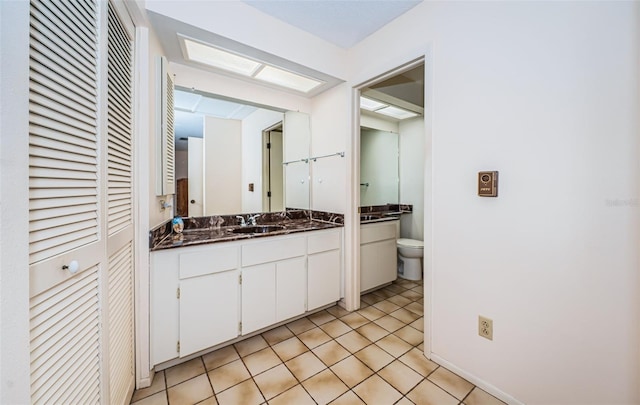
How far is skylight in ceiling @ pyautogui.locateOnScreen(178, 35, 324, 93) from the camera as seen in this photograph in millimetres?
1868

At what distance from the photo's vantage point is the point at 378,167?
3793 mm

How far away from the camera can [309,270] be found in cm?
226

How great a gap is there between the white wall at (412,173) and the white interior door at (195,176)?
282 cm

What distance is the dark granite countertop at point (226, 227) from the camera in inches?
65.2

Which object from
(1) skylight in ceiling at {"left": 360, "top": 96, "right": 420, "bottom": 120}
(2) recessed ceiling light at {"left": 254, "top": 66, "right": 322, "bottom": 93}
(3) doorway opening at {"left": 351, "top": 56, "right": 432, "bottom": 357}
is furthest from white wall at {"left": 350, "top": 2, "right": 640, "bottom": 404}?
(1) skylight in ceiling at {"left": 360, "top": 96, "right": 420, "bottom": 120}

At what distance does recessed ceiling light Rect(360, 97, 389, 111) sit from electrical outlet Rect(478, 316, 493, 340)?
242 cm

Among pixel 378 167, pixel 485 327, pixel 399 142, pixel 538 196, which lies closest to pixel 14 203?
pixel 538 196

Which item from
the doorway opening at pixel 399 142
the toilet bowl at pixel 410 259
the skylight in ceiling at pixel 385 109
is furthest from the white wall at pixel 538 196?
the toilet bowl at pixel 410 259

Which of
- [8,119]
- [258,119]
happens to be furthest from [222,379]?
[258,119]

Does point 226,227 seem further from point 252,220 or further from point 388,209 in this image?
point 388,209

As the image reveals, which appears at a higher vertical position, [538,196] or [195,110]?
[195,110]

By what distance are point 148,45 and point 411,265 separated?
3.33 metres

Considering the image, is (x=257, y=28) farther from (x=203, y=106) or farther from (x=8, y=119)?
(x=8, y=119)

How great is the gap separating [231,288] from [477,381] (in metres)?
1.65
